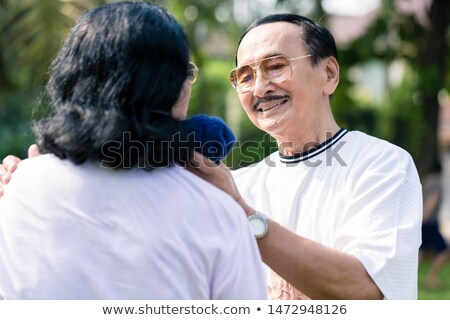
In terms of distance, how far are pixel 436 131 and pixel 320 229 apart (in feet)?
30.3

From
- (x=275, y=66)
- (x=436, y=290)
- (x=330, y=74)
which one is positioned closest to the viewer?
(x=275, y=66)

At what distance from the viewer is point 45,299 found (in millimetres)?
1703

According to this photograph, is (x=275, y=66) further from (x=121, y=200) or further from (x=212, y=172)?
(x=121, y=200)

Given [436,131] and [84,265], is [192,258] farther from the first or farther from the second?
[436,131]

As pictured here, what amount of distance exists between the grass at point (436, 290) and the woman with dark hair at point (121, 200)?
6.19 m

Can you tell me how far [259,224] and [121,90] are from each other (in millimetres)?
656

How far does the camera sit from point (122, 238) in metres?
1.64

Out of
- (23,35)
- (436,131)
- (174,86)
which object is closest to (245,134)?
(436,131)

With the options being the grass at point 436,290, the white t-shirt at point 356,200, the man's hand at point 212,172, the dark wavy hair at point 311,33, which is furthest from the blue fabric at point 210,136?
the grass at point 436,290

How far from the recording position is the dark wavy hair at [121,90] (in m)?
1.66

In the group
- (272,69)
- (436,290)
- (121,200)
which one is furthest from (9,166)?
(436,290)

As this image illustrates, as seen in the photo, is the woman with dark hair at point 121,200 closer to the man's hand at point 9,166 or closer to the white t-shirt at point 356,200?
the man's hand at point 9,166

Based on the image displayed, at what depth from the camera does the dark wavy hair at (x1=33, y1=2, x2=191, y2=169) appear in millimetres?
1660

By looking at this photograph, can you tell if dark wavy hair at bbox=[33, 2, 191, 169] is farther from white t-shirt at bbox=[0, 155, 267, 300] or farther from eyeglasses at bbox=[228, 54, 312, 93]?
eyeglasses at bbox=[228, 54, 312, 93]
